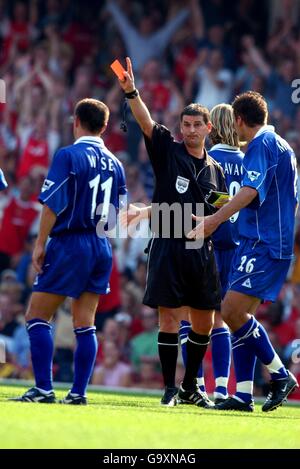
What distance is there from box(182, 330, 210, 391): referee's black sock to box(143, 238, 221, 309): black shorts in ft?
0.97

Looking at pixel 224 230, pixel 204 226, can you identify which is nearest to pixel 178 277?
pixel 204 226

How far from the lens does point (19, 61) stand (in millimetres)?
19812

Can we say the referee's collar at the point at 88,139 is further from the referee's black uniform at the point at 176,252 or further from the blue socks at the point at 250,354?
the blue socks at the point at 250,354

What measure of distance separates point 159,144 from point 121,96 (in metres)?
9.16

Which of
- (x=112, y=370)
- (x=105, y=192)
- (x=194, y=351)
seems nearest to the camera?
(x=105, y=192)

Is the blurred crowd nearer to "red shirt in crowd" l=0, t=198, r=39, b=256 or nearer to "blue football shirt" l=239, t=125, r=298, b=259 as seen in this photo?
Result: "red shirt in crowd" l=0, t=198, r=39, b=256

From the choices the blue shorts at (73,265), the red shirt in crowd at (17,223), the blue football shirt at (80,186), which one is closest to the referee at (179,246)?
the blue football shirt at (80,186)

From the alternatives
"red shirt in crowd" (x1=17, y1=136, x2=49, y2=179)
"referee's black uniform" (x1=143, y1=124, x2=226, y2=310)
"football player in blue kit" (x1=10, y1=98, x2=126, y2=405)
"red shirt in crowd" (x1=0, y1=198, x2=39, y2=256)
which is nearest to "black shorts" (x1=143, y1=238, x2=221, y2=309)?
"referee's black uniform" (x1=143, y1=124, x2=226, y2=310)

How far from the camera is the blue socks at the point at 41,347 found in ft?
29.6

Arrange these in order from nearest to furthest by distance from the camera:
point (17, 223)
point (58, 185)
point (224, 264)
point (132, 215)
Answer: point (58, 185)
point (132, 215)
point (224, 264)
point (17, 223)

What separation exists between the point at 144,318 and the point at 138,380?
78 centimetres

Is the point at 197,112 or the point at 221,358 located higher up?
the point at 197,112

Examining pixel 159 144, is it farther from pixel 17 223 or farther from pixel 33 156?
pixel 33 156

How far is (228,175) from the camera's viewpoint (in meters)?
10.6
